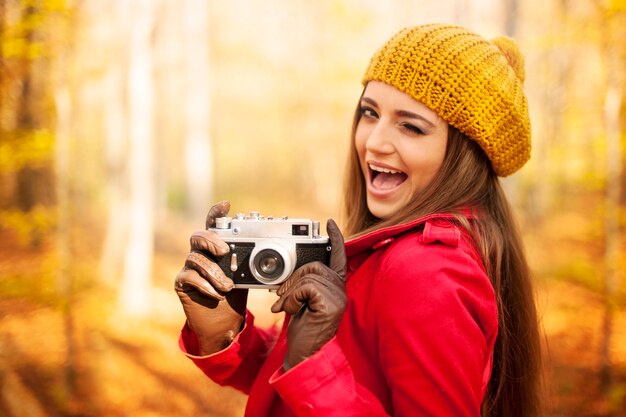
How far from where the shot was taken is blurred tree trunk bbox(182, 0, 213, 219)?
13.6 ft

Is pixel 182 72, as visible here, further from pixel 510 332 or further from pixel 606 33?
pixel 510 332

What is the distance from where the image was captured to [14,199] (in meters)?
3.22

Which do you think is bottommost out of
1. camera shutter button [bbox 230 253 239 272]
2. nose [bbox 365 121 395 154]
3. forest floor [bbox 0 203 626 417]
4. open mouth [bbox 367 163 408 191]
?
forest floor [bbox 0 203 626 417]

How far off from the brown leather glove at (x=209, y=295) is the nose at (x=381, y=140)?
39 cm

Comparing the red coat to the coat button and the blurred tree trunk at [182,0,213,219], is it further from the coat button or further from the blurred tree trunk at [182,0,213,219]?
the blurred tree trunk at [182,0,213,219]

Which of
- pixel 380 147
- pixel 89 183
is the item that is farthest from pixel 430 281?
pixel 89 183

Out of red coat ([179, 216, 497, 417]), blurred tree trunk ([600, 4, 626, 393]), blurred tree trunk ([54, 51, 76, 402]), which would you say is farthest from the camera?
blurred tree trunk ([600, 4, 626, 393])

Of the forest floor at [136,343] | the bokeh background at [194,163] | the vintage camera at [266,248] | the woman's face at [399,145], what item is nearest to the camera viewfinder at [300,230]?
the vintage camera at [266,248]

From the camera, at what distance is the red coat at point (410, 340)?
1.04 m

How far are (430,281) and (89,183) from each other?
3310mm

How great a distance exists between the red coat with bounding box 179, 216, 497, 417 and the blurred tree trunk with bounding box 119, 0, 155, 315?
3063mm

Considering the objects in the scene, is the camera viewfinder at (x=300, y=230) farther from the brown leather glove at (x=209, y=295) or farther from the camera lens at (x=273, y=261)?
the brown leather glove at (x=209, y=295)

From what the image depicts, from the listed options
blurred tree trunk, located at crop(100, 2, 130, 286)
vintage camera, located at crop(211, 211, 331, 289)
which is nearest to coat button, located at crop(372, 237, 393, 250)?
vintage camera, located at crop(211, 211, 331, 289)

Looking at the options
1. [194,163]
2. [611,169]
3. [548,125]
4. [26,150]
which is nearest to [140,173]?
[194,163]
